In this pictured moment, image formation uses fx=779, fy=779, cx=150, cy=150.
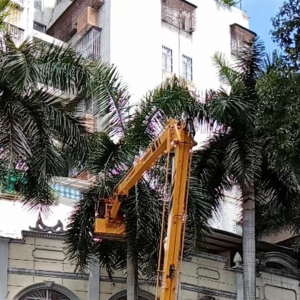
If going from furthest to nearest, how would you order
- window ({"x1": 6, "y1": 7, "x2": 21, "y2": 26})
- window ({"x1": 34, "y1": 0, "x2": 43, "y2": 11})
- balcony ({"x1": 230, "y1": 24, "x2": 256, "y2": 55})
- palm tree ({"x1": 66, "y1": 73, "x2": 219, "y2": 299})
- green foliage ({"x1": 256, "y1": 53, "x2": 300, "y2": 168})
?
balcony ({"x1": 230, "y1": 24, "x2": 256, "y2": 55}) < window ({"x1": 34, "y1": 0, "x2": 43, "y2": 11}) < palm tree ({"x1": 66, "y1": 73, "x2": 219, "y2": 299}) < window ({"x1": 6, "y1": 7, "x2": 21, "y2": 26}) < green foliage ({"x1": 256, "y1": 53, "x2": 300, "y2": 168})

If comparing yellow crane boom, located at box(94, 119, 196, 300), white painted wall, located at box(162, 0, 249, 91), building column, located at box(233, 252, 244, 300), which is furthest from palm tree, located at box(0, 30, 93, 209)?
white painted wall, located at box(162, 0, 249, 91)

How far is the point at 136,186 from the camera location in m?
21.7

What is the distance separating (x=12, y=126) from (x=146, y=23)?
1934 centimetres

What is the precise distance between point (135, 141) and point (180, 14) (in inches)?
721

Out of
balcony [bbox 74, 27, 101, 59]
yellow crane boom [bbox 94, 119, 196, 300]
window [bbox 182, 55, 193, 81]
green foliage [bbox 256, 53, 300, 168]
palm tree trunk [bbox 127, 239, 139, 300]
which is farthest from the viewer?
window [bbox 182, 55, 193, 81]

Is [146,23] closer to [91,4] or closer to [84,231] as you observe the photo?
[91,4]

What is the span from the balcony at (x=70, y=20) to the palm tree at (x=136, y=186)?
1492 centimetres

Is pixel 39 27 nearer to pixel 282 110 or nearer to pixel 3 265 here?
pixel 3 265

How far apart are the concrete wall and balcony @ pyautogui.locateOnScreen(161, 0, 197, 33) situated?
1460 centimetres

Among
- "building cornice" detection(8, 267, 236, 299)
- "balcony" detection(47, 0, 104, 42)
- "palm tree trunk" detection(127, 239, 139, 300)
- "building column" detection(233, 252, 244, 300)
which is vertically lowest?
"palm tree trunk" detection(127, 239, 139, 300)

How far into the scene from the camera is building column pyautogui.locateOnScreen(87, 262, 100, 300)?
978 inches

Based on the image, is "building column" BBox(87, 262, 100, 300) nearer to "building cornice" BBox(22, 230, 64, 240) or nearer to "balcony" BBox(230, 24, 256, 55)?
"building cornice" BBox(22, 230, 64, 240)

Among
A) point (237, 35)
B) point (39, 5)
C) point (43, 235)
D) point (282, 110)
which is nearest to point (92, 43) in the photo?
point (39, 5)

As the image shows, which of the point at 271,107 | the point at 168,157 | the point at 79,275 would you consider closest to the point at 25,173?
the point at 168,157
